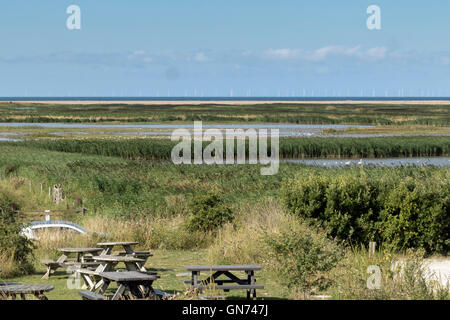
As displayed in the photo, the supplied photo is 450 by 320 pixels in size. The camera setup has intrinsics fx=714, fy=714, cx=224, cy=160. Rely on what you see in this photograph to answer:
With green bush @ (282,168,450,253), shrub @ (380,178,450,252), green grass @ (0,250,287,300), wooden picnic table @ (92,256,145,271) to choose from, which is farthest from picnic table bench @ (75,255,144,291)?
shrub @ (380,178,450,252)

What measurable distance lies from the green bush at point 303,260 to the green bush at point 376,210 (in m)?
3.05

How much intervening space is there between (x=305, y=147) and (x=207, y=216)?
1662 inches

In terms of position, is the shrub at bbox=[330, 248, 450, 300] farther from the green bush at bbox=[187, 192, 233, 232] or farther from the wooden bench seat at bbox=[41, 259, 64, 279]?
the green bush at bbox=[187, 192, 233, 232]

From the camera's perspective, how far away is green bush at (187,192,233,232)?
17.4 metres

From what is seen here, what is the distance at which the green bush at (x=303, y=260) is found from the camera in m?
11.5

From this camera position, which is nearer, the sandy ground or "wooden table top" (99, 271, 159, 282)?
"wooden table top" (99, 271, 159, 282)

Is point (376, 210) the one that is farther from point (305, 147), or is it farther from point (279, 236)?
point (305, 147)

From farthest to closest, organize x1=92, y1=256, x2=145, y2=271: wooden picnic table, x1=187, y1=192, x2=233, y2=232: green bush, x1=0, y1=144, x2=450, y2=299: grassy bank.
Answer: x1=187, y1=192, x2=233, y2=232: green bush < x1=0, y1=144, x2=450, y2=299: grassy bank < x1=92, y1=256, x2=145, y2=271: wooden picnic table

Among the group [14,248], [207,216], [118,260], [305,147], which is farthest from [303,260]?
[305,147]

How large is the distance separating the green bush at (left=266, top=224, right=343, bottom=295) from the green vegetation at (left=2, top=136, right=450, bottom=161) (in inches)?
1670

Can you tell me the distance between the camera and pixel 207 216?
17.3 meters

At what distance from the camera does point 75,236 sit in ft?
53.1
